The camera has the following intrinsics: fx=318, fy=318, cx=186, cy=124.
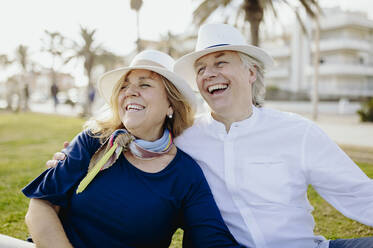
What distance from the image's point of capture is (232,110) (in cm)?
265

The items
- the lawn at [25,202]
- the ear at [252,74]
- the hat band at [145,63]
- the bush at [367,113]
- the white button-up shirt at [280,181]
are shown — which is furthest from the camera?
the bush at [367,113]

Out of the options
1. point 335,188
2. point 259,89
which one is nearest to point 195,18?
point 259,89

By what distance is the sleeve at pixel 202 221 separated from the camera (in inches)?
87.7

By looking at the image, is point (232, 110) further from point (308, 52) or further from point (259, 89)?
point (308, 52)

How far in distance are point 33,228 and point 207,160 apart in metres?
1.34

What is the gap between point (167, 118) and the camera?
9.50 feet

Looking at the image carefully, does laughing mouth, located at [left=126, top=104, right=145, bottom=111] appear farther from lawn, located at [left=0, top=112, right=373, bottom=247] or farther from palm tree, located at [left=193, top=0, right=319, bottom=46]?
palm tree, located at [left=193, top=0, right=319, bottom=46]

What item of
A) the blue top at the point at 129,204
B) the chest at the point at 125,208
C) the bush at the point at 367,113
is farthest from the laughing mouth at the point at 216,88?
the bush at the point at 367,113

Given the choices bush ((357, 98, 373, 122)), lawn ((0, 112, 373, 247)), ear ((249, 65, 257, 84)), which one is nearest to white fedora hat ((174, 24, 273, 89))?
ear ((249, 65, 257, 84))

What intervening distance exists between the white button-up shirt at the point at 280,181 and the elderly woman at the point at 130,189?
18cm

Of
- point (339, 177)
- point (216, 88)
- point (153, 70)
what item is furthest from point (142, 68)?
point (339, 177)

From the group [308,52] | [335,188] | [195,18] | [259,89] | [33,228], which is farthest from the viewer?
[308,52]

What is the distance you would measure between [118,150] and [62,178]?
0.45m

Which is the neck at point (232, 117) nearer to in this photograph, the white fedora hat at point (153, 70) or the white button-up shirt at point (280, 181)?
the white button-up shirt at point (280, 181)
